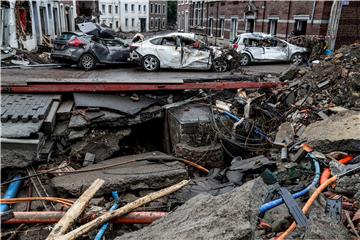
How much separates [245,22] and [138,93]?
18.9 meters

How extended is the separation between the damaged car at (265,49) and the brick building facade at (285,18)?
2308mm

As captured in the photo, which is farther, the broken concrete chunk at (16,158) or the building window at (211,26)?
the building window at (211,26)

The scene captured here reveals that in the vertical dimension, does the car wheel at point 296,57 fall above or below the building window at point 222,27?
below

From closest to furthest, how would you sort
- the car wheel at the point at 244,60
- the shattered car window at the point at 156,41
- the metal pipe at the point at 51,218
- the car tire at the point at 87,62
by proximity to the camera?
the metal pipe at the point at 51,218 < the shattered car window at the point at 156,41 < the car tire at the point at 87,62 < the car wheel at the point at 244,60

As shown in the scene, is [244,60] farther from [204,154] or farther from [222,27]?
[222,27]

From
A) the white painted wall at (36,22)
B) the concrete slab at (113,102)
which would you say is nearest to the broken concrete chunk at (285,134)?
the concrete slab at (113,102)

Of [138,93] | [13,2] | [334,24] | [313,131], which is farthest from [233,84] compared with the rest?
[13,2]

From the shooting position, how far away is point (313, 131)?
720cm

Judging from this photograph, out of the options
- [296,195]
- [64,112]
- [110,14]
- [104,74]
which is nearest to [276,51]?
[104,74]

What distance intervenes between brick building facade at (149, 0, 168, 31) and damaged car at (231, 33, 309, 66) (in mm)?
53291

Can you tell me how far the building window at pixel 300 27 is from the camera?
64.8 ft

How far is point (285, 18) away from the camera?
20.9 meters

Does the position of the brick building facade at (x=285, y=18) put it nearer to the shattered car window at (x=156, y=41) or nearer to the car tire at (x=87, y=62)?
the shattered car window at (x=156, y=41)

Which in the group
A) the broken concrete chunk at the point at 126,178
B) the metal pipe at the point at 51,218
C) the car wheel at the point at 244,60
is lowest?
the broken concrete chunk at the point at 126,178
